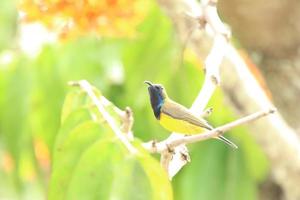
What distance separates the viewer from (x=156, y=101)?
76 cm

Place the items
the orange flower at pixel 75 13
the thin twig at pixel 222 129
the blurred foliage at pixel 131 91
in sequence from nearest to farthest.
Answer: the thin twig at pixel 222 129 → the orange flower at pixel 75 13 → the blurred foliage at pixel 131 91

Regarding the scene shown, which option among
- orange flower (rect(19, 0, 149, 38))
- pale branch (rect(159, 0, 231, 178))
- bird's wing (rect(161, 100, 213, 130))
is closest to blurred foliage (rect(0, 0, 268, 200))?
orange flower (rect(19, 0, 149, 38))

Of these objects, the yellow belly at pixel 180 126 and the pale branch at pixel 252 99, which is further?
the pale branch at pixel 252 99

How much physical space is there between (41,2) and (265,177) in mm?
1156

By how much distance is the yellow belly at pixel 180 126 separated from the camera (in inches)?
29.0

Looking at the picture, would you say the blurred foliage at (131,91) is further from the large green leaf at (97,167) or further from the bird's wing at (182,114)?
the bird's wing at (182,114)

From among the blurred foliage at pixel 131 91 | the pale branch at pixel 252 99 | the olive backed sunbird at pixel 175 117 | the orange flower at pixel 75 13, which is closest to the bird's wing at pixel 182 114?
the olive backed sunbird at pixel 175 117

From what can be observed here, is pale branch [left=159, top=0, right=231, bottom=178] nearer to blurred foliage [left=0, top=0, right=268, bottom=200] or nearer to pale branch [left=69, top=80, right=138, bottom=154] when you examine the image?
pale branch [left=69, top=80, right=138, bottom=154]

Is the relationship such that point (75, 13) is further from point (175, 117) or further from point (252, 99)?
point (252, 99)

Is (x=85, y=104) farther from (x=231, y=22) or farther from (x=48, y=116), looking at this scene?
(x=231, y=22)

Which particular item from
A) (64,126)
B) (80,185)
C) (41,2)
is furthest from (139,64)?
(80,185)

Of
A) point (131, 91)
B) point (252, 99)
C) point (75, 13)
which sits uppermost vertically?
point (131, 91)

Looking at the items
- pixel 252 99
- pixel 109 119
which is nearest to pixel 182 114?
pixel 109 119

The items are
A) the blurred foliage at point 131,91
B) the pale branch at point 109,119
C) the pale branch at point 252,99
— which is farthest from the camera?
the blurred foliage at point 131,91
